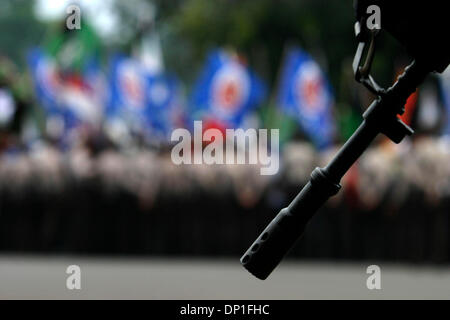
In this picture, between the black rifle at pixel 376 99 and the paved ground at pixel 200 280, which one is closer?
the black rifle at pixel 376 99

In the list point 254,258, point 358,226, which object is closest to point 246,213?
point 358,226

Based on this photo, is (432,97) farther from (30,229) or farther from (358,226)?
(30,229)

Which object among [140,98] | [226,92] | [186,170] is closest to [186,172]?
[186,170]

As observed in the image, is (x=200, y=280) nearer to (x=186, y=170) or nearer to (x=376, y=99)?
(x=186, y=170)

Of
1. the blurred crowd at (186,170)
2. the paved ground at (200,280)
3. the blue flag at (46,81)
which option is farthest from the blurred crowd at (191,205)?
the blue flag at (46,81)

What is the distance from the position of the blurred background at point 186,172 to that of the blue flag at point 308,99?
25mm

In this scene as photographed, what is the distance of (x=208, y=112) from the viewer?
72.0ft

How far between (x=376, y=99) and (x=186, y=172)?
53.0 ft

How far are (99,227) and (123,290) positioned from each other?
901 centimetres

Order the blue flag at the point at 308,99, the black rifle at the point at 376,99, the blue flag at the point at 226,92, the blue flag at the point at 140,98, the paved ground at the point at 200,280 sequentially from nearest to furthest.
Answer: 1. the black rifle at the point at 376,99
2. the paved ground at the point at 200,280
3. the blue flag at the point at 308,99
4. the blue flag at the point at 226,92
5. the blue flag at the point at 140,98

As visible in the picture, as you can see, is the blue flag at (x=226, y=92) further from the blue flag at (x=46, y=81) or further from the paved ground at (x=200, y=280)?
the paved ground at (x=200, y=280)

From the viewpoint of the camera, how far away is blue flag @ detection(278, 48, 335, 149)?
2066 centimetres

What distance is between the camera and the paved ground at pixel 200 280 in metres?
10.8

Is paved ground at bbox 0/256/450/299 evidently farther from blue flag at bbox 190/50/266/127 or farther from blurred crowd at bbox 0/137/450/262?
blue flag at bbox 190/50/266/127
